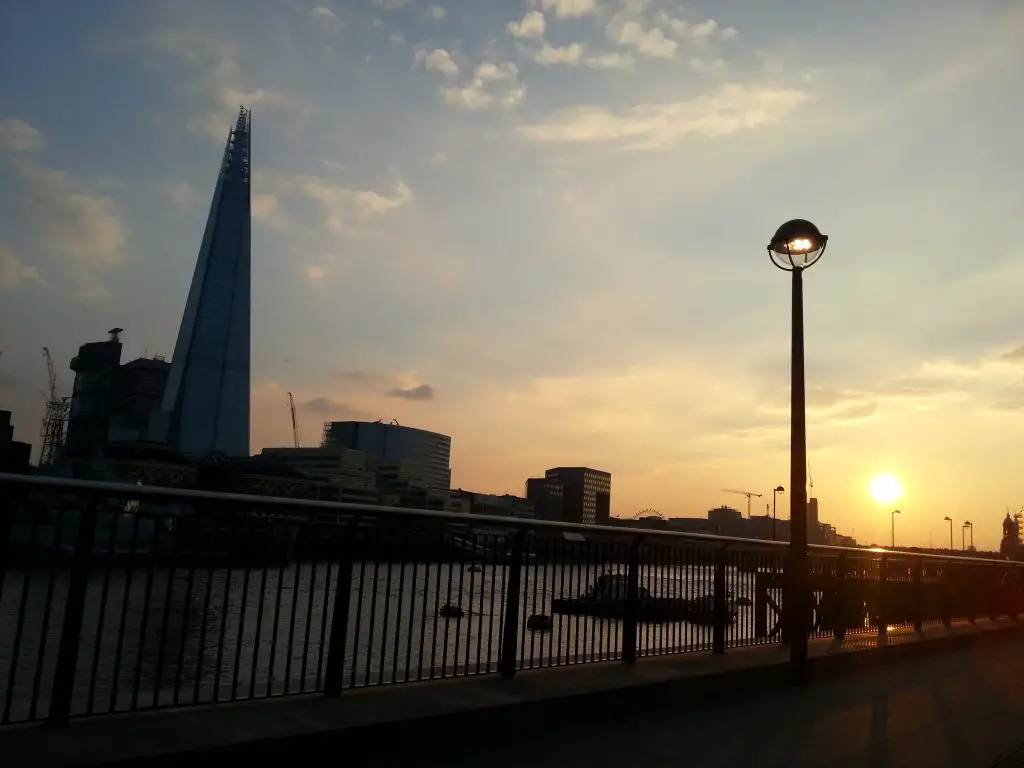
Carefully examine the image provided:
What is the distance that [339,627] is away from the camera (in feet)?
18.6

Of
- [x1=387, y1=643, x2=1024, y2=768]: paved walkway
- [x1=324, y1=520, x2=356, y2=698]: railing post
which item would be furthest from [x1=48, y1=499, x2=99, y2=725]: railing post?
[x1=387, y1=643, x2=1024, y2=768]: paved walkway

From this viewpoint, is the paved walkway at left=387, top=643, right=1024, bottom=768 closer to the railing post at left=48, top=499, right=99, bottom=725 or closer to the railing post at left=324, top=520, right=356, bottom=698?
the railing post at left=324, top=520, right=356, bottom=698

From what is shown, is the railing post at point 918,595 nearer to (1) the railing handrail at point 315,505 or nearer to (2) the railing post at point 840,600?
(2) the railing post at point 840,600

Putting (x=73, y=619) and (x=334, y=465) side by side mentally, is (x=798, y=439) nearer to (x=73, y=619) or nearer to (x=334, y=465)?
(x=73, y=619)

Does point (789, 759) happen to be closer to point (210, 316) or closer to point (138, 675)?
point (138, 675)

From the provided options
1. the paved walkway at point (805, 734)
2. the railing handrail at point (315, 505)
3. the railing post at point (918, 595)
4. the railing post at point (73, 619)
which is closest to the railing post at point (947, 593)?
the railing post at point (918, 595)

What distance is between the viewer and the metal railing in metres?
4.57

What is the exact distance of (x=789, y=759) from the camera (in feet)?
18.2

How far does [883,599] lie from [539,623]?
7.73 metres

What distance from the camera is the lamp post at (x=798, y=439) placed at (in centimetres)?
860

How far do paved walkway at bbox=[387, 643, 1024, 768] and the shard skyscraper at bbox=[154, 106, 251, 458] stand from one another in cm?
13713

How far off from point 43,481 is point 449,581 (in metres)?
3.02

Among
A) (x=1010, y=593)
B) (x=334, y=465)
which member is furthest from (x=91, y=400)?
(x=1010, y=593)

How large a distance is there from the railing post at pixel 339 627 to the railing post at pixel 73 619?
5.19ft
